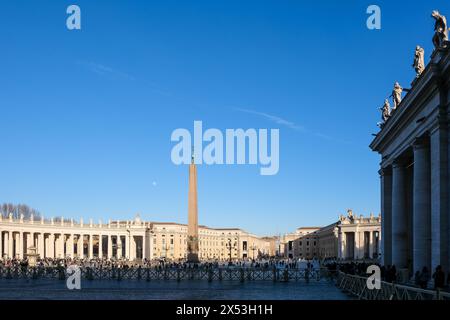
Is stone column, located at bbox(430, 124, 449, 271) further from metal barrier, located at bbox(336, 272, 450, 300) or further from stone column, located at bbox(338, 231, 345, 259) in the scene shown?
stone column, located at bbox(338, 231, 345, 259)

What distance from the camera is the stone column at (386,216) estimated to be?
39781mm

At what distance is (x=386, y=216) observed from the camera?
40.7 m

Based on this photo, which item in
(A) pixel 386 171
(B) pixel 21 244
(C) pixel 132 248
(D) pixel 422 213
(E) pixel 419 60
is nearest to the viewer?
(D) pixel 422 213

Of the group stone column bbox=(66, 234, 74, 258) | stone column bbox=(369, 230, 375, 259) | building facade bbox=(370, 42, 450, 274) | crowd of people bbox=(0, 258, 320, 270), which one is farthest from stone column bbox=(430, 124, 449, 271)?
stone column bbox=(66, 234, 74, 258)

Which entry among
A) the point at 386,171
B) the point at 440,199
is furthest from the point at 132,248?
the point at 440,199

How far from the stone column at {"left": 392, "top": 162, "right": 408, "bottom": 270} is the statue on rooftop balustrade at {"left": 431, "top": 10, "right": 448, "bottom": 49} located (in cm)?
1197

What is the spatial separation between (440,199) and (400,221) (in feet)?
36.3

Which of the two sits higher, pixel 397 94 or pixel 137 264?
pixel 397 94

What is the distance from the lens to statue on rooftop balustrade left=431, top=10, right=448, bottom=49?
82.3 feet

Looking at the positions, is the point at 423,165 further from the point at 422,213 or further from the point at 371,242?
the point at 371,242

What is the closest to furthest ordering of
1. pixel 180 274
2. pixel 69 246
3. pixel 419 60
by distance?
pixel 419 60 → pixel 180 274 → pixel 69 246

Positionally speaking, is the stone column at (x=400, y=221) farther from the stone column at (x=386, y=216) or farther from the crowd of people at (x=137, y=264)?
the crowd of people at (x=137, y=264)

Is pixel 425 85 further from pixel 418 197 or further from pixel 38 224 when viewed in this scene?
pixel 38 224

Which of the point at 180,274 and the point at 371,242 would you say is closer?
the point at 180,274
